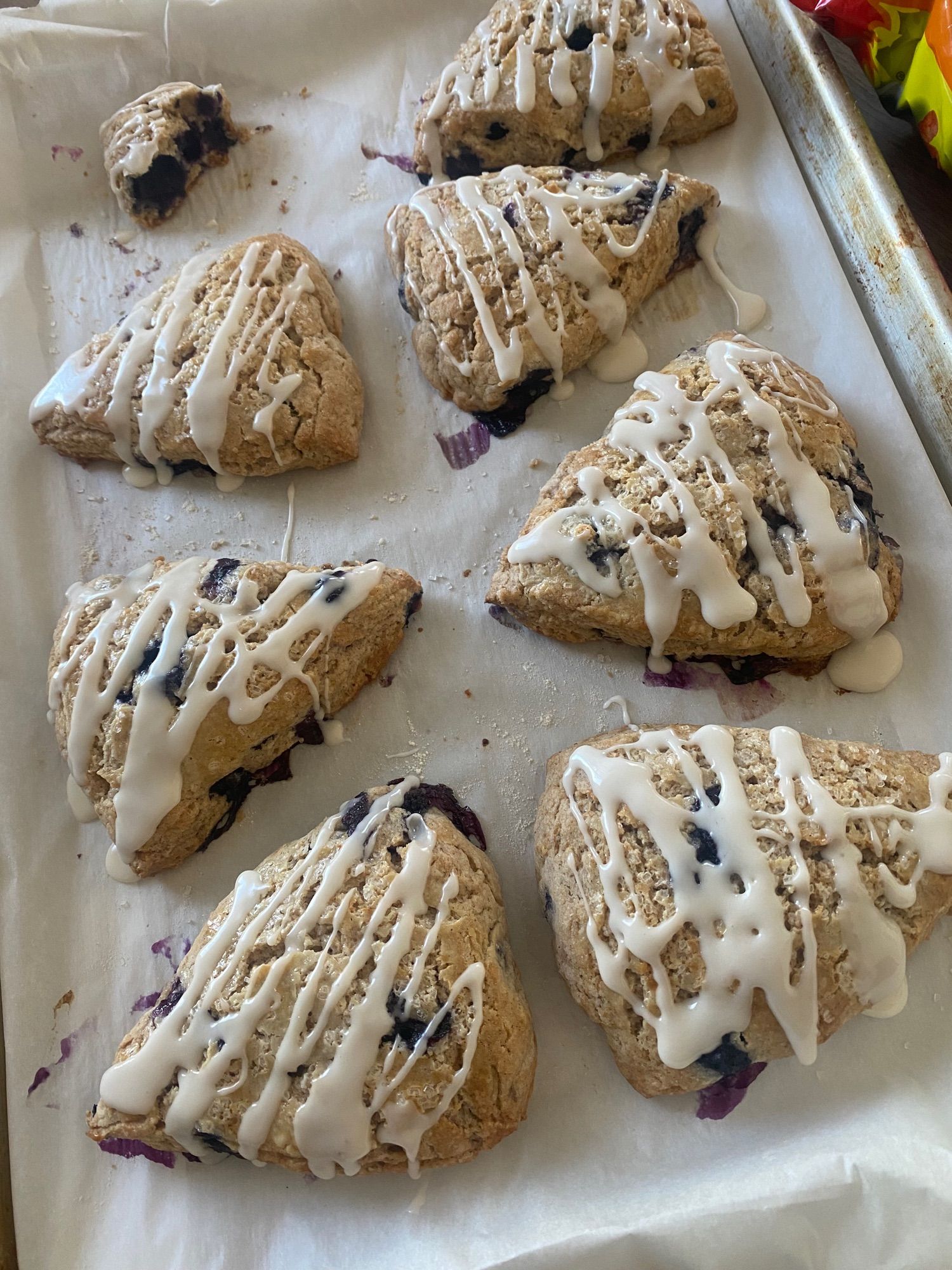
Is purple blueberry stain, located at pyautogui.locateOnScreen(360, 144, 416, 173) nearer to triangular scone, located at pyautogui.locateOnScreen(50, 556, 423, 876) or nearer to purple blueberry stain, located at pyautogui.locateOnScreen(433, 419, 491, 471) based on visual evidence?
purple blueberry stain, located at pyautogui.locateOnScreen(433, 419, 491, 471)

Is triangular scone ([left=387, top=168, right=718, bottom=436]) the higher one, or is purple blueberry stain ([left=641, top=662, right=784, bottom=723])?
triangular scone ([left=387, top=168, right=718, bottom=436])

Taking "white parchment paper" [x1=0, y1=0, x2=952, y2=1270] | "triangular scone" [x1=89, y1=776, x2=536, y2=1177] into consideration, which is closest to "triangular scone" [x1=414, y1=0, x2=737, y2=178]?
"white parchment paper" [x1=0, y1=0, x2=952, y2=1270]

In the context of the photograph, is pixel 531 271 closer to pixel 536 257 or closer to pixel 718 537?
pixel 536 257

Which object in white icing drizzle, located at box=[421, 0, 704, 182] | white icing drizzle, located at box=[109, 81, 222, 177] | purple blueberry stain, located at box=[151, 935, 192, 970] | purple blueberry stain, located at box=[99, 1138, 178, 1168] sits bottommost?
purple blueberry stain, located at box=[99, 1138, 178, 1168]

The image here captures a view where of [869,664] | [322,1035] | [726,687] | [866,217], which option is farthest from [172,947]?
[866,217]

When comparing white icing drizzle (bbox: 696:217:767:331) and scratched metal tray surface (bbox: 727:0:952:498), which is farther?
white icing drizzle (bbox: 696:217:767:331)

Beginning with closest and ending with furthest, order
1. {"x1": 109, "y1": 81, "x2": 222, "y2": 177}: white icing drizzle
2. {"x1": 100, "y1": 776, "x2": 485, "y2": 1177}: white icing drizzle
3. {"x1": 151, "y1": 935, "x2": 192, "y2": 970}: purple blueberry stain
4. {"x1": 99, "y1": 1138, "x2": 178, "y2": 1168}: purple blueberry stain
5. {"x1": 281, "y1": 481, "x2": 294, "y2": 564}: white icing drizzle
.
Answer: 1. {"x1": 100, "y1": 776, "x2": 485, "y2": 1177}: white icing drizzle
2. {"x1": 99, "y1": 1138, "x2": 178, "y2": 1168}: purple blueberry stain
3. {"x1": 151, "y1": 935, "x2": 192, "y2": 970}: purple blueberry stain
4. {"x1": 281, "y1": 481, "x2": 294, "y2": 564}: white icing drizzle
5. {"x1": 109, "y1": 81, "x2": 222, "y2": 177}: white icing drizzle

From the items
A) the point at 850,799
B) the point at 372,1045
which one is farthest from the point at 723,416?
the point at 372,1045
